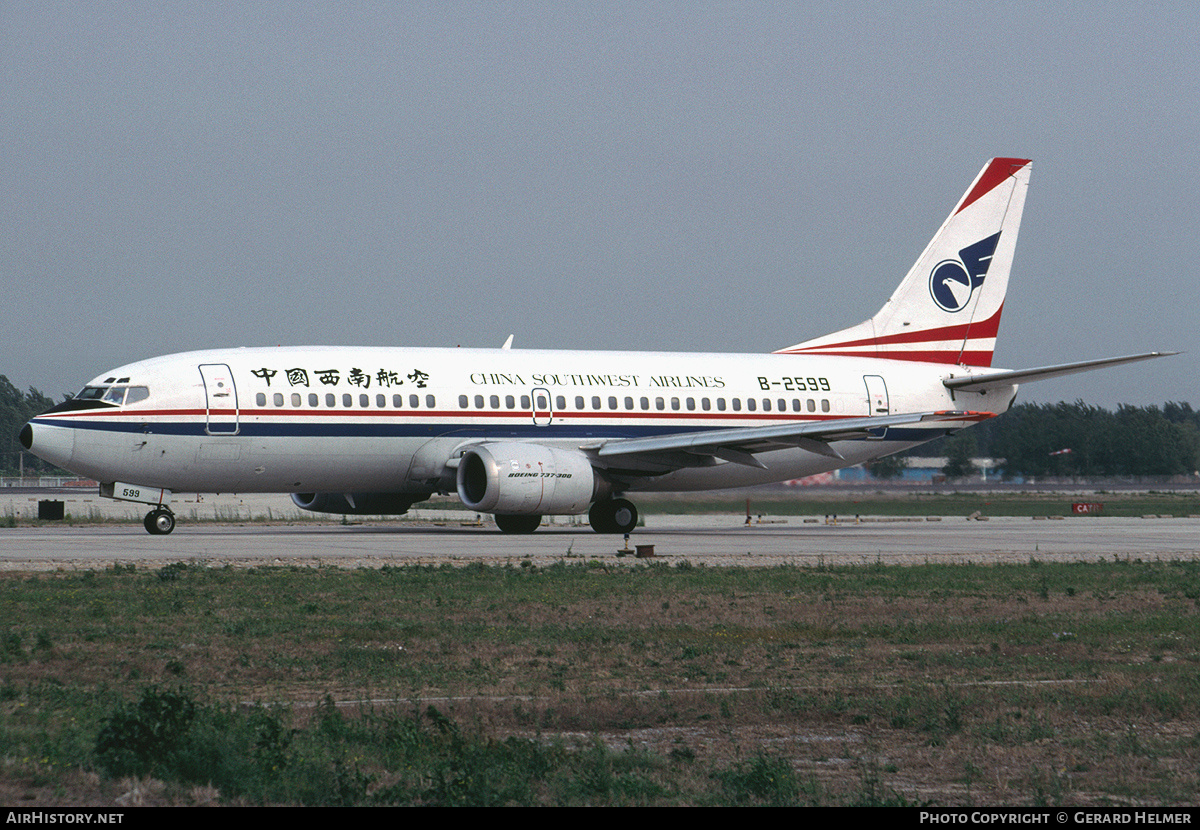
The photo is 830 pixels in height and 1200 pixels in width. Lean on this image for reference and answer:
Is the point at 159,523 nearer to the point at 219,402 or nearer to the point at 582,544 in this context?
the point at 219,402

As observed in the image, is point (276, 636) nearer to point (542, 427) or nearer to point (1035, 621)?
point (1035, 621)

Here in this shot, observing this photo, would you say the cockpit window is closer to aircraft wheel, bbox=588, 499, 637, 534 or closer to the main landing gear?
the main landing gear

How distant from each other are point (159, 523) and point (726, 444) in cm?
1372

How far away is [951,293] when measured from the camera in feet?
131

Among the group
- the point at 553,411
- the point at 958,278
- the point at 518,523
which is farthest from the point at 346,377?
the point at 958,278

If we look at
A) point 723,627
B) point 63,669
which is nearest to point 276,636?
point 63,669

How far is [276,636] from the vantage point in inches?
533

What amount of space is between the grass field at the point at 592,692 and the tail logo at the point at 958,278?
71.0 ft

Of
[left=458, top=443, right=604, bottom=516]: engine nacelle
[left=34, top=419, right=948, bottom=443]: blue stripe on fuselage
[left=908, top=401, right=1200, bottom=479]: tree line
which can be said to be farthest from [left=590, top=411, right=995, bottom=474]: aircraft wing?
[left=908, top=401, right=1200, bottom=479]: tree line

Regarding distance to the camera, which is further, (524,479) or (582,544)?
(524,479)

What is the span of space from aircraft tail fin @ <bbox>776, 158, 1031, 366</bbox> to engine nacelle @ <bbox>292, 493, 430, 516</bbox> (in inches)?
484

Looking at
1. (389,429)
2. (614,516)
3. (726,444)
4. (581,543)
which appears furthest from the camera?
(614,516)

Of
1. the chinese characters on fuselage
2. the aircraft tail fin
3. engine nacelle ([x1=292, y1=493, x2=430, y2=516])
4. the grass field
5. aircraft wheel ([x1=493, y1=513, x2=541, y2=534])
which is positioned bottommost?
the grass field

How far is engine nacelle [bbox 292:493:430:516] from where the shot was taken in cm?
3534
